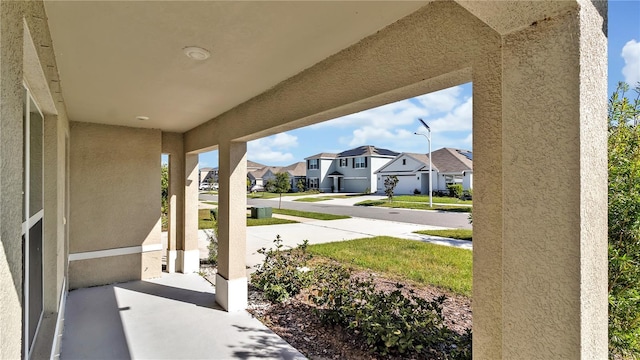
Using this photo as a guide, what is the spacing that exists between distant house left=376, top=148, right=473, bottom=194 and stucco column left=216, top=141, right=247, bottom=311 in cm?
3343

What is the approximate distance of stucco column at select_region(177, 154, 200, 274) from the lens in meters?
7.81

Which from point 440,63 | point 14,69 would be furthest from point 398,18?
point 14,69

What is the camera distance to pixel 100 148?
671 centimetres

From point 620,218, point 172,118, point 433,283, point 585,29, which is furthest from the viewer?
point 433,283

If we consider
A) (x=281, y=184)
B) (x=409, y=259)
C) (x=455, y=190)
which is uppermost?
(x=281, y=184)

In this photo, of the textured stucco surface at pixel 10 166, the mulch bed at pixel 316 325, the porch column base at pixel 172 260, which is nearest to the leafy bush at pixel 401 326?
the mulch bed at pixel 316 325

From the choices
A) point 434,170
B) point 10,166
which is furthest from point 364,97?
point 434,170

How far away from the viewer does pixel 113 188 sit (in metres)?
6.88

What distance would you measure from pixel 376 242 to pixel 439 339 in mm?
8103

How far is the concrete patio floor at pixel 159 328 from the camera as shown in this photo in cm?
422

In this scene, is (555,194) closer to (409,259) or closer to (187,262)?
(187,262)

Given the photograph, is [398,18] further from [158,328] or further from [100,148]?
[100,148]

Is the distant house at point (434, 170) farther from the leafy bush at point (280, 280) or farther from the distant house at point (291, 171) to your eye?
the leafy bush at point (280, 280)

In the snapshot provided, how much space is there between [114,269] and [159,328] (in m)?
2.83
